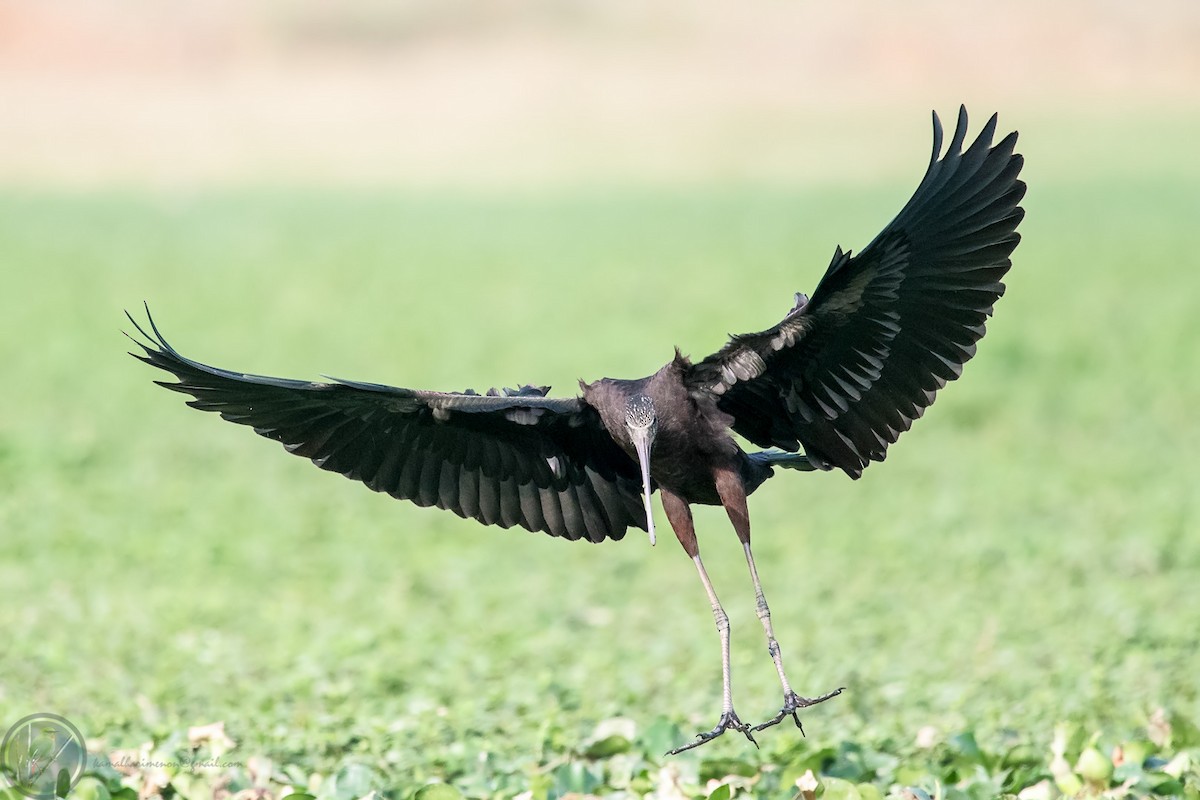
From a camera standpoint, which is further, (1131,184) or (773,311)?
(1131,184)

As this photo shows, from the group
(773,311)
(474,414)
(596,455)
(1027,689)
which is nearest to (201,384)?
(474,414)

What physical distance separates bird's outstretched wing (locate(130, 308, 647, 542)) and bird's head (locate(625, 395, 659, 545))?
45 centimetres

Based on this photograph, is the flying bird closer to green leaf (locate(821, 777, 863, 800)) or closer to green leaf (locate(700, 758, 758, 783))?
green leaf (locate(821, 777, 863, 800))

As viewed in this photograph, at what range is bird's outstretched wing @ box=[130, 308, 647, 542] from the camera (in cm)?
514

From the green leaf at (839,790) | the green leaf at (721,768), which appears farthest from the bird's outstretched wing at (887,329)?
the green leaf at (721,768)

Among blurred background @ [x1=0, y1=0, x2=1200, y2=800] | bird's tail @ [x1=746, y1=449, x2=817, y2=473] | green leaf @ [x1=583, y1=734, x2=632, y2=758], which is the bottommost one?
green leaf @ [x1=583, y1=734, x2=632, y2=758]

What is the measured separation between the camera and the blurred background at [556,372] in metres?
7.36

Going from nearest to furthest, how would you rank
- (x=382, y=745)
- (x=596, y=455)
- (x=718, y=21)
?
(x=596, y=455)
(x=382, y=745)
(x=718, y=21)

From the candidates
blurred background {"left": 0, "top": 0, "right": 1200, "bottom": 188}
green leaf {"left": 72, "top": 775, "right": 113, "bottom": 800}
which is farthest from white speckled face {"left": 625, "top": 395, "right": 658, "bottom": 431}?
blurred background {"left": 0, "top": 0, "right": 1200, "bottom": 188}

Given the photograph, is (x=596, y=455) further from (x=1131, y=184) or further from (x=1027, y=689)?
(x=1131, y=184)

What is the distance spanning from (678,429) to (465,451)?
40.2 inches

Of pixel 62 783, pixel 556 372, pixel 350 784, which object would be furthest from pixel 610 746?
pixel 556 372

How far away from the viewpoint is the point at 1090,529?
10453mm

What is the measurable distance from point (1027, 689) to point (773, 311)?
1129 centimetres
